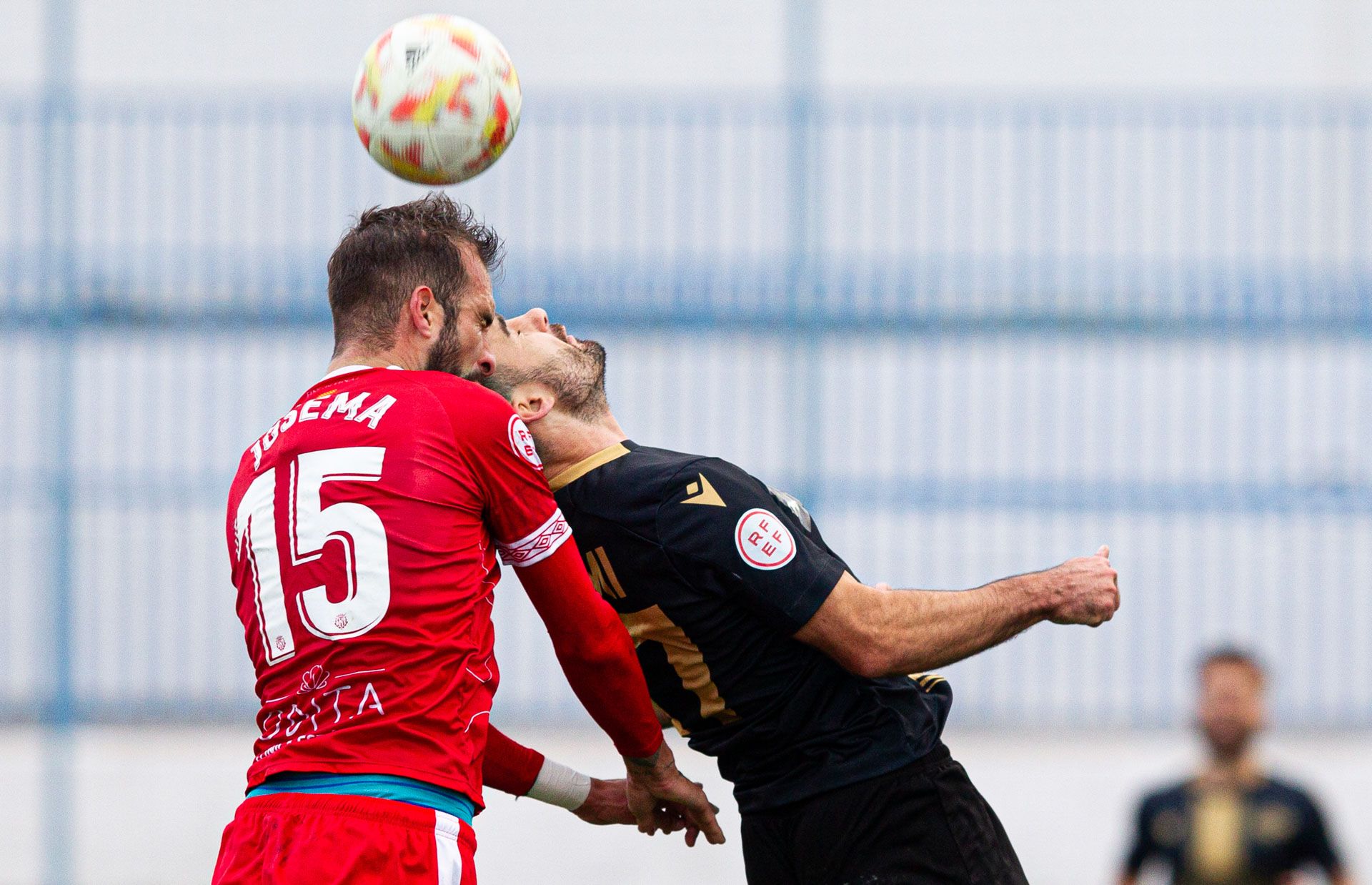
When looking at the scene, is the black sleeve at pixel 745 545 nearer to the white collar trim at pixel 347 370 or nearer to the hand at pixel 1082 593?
the hand at pixel 1082 593

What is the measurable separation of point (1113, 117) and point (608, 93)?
4.03 meters

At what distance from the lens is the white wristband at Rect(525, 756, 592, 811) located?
430cm

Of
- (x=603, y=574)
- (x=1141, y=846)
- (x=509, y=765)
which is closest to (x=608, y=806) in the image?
(x=509, y=765)

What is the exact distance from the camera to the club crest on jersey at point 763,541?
12.4 ft

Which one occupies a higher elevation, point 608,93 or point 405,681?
point 608,93

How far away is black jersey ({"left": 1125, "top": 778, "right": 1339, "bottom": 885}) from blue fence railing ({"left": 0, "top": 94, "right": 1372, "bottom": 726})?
2.13 m

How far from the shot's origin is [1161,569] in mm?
9633

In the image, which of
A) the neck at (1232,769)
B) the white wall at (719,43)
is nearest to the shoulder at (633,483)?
the neck at (1232,769)

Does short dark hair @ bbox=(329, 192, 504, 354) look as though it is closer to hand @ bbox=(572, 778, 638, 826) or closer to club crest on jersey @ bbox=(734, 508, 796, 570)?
club crest on jersey @ bbox=(734, 508, 796, 570)

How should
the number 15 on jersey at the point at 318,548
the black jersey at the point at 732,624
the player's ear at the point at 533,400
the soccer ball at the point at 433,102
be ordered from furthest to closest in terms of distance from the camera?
1. the soccer ball at the point at 433,102
2. the player's ear at the point at 533,400
3. the black jersey at the point at 732,624
4. the number 15 on jersey at the point at 318,548

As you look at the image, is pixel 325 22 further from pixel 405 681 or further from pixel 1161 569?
pixel 405 681

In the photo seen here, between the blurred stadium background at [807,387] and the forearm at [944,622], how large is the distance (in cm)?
551

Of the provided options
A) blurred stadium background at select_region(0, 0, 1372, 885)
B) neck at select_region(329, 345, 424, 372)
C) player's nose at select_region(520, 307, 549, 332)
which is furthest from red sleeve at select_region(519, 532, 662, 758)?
blurred stadium background at select_region(0, 0, 1372, 885)

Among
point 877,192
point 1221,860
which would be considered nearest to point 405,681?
point 1221,860
